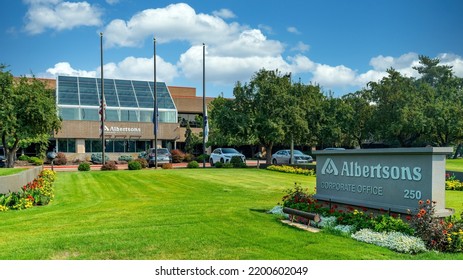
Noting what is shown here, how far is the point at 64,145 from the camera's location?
161ft

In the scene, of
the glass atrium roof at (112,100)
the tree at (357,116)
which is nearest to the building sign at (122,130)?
the glass atrium roof at (112,100)

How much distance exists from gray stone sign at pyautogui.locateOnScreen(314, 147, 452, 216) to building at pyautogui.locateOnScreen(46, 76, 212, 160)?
41.0 meters

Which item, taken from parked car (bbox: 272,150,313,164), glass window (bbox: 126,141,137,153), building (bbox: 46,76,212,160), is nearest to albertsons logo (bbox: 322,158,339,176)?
parked car (bbox: 272,150,313,164)

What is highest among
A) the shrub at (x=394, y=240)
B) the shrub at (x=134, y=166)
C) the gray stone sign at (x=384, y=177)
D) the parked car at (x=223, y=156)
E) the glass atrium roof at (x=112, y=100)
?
the glass atrium roof at (x=112, y=100)

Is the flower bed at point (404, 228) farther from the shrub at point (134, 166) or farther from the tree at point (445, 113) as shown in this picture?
the tree at point (445, 113)

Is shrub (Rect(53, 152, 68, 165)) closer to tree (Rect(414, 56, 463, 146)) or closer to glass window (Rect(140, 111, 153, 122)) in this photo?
glass window (Rect(140, 111, 153, 122))

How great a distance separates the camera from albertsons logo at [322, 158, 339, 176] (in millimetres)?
10117

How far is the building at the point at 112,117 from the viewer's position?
48312 millimetres

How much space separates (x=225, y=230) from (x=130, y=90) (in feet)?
151

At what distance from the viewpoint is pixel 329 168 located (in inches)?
407

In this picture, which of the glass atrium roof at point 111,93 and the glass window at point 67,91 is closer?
the glass window at point 67,91

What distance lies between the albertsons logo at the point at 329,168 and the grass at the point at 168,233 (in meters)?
1.64

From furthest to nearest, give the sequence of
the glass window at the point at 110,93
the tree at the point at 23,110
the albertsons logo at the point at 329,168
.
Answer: the glass window at the point at 110,93
the tree at the point at 23,110
the albertsons logo at the point at 329,168
